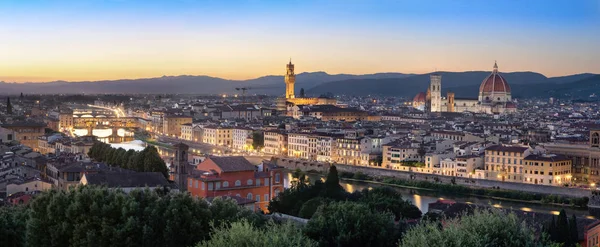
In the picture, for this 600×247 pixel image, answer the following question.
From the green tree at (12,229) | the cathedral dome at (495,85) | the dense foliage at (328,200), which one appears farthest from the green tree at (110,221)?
the cathedral dome at (495,85)

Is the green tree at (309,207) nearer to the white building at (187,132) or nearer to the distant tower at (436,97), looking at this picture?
the white building at (187,132)

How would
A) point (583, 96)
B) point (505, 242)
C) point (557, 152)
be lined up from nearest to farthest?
point (505, 242) < point (557, 152) < point (583, 96)

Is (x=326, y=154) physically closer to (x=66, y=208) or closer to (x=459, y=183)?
(x=459, y=183)

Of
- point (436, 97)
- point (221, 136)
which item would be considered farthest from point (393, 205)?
point (436, 97)

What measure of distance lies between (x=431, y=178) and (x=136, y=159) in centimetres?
872

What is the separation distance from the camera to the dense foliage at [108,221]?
8.68 m

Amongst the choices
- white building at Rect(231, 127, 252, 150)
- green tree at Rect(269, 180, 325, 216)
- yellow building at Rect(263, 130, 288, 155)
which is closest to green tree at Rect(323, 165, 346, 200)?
green tree at Rect(269, 180, 325, 216)

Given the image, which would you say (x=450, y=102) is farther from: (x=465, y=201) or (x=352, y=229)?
(x=352, y=229)

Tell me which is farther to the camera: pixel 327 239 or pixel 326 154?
pixel 326 154

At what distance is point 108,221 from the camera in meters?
8.77

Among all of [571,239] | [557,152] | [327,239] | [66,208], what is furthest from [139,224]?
[557,152]

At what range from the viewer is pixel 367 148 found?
28.3 meters

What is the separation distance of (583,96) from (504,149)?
3828 inches

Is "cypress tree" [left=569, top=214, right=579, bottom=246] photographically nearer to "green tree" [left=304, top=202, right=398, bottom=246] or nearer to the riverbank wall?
"green tree" [left=304, top=202, right=398, bottom=246]
